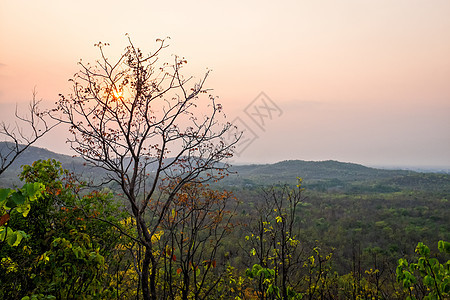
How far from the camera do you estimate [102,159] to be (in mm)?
5148

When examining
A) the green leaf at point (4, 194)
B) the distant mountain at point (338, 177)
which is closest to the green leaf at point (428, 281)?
the green leaf at point (4, 194)

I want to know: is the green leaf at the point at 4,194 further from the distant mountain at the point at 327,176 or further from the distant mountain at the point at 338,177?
the distant mountain at the point at 338,177

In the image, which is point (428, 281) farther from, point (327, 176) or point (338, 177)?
point (327, 176)

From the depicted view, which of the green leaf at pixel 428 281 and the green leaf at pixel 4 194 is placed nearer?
the green leaf at pixel 4 194

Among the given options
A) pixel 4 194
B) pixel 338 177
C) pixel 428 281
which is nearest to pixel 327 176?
pixel 338 177

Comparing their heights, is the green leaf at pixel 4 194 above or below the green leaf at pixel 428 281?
above

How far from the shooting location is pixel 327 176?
114438 mm

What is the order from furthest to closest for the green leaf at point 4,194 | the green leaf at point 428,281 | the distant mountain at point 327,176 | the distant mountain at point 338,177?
the distant mountain at point 338,177 < the distant mountain at point 327,176 < the green leaf at point 428,281 < the green leaf at point 4,194

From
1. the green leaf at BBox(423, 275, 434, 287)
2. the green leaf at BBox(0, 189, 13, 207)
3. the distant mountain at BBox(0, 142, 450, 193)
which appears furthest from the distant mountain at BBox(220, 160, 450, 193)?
the green leaf at BBox(0, 189, 13, 207)

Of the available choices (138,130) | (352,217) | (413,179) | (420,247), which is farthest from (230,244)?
(413,179)

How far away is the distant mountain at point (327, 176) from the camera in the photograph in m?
76.4

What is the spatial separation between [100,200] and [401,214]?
156ft

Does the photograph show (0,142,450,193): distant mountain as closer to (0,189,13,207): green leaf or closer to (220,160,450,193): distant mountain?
(220,160,450,193): distant mountain

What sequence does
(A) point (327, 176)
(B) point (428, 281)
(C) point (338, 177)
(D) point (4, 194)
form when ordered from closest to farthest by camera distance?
(D) point (4, 194) < (B) point (428, 281) < (C) point (338, 177) < (A) point (327, 176)
